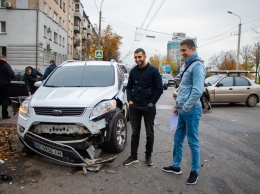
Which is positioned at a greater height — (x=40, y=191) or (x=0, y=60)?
(x=0, y=60)

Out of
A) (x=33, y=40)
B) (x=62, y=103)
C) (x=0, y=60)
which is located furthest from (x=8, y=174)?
(x=33, y=40)

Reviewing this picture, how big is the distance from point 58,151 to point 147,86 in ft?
5.87

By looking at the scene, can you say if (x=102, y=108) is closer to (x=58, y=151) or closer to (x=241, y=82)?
(x=58, y=151)

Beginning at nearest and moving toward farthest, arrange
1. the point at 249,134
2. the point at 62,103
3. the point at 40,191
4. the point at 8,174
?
the point at 40,191
the point at 8,174
the point at 62,103
the point at 249,134

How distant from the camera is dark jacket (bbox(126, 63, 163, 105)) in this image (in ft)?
14.3

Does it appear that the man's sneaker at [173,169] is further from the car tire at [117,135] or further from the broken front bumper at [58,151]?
the car tire at [117,135]

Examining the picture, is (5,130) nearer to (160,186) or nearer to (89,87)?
(89,87)

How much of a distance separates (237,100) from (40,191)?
11.4m

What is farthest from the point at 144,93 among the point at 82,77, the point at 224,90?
the point at 224,90

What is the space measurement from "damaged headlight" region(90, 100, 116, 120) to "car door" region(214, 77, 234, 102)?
868 cm

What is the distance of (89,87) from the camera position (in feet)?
17.3

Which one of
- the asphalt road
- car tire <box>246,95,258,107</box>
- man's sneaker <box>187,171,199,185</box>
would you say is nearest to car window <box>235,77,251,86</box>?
car tire <box>246,95,258,107</box>

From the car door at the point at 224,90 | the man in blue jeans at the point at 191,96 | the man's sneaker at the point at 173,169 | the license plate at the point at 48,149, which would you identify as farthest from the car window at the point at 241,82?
the license plate at the point at 48,149

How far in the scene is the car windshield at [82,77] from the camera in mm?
5566
